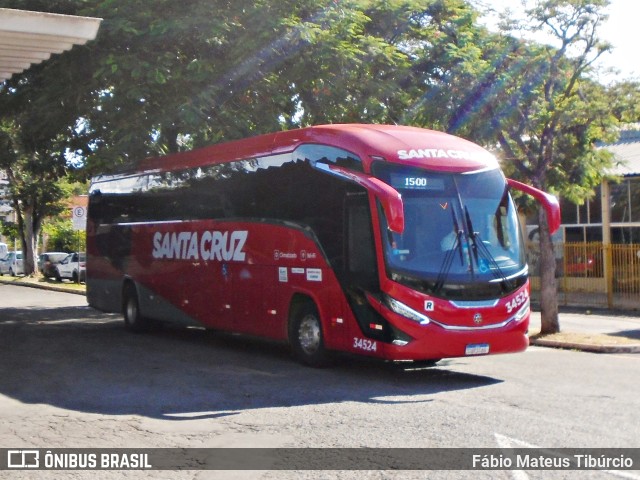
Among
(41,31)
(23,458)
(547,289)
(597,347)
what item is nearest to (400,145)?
(41,31)

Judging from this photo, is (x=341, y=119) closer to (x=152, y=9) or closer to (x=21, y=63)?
(x=152, y=9)

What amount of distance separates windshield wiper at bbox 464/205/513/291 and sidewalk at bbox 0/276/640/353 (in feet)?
17.2

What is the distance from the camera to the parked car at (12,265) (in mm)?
59688

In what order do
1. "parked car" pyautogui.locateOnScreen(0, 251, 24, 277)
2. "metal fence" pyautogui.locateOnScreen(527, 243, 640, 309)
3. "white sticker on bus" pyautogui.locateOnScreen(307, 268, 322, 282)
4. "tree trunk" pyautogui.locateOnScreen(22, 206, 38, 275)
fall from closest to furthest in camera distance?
"white sticker on bus" pyautogui.locateOnScreen(307, 268, 322, 282) < "metal fence" pyautogui.locateOnScreen(527, 243, 640, 309) < "tree trunk" pyautogui.locateOnScreen(22, 206, 38, 275) < "parked car" pyautogui.locateOnScreen(0, 251, 24, 277)

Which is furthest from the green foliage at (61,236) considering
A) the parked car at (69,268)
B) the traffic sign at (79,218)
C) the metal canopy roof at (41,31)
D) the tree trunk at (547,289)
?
the metal canopy roof at (41,31)

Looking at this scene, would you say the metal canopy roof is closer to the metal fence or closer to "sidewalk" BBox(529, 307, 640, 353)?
"sidewalk" BBox(529, 307, 640, 353)

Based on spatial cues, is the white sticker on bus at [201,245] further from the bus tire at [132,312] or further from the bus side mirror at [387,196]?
the bus side mirror at [387,196]

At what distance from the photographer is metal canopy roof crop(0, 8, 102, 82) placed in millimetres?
14125

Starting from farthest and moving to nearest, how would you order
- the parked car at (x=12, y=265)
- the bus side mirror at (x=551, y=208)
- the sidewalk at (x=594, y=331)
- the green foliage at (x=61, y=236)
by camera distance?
1. the green foliage at (x=61, y=236)
2. the parked car at (x=12, y=265)
3. the sidewalk at (x=594, y=331)
4. the bus side mirror at (x=551, y=208)

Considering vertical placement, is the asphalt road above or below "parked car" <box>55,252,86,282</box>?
below

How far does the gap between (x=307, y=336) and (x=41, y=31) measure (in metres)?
6.17

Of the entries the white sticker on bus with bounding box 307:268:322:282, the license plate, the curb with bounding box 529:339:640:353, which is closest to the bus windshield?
the license plate

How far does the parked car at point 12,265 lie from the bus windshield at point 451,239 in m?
50.9

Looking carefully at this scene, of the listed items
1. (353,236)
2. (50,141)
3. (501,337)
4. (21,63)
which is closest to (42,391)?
(353,236)
